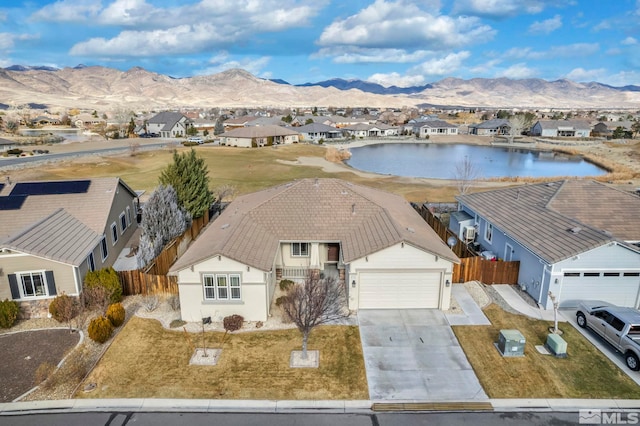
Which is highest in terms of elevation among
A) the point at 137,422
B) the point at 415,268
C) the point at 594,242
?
the point at 594,242

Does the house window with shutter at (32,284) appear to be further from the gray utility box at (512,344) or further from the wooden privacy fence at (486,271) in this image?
the wooden privacy fence at (486,271)

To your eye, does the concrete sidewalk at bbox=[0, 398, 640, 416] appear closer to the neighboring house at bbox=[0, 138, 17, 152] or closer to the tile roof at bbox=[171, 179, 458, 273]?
the tile roof at bbox=[171, 179, 458, 273]

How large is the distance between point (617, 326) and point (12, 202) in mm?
31973

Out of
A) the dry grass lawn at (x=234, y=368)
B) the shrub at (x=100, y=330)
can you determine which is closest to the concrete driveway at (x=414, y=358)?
the dry grass lawn at (x=234, y=368)

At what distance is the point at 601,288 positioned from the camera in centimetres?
2047

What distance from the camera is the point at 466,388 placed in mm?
14977

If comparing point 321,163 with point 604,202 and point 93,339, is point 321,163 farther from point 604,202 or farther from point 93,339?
point 93,339

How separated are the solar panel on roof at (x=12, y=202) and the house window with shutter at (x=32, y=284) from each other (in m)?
7.05

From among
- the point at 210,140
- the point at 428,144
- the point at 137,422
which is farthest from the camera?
the point at 428,144

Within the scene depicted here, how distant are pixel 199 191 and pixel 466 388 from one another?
24.6m

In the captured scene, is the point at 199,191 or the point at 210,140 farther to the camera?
the point at 210,140

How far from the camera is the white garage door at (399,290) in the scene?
2045cm

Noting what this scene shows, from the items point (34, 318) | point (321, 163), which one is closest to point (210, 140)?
point (321, 163)

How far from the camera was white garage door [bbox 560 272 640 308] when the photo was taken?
66.6ft
